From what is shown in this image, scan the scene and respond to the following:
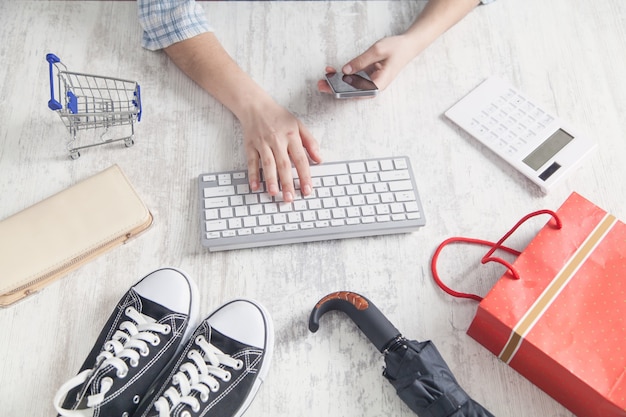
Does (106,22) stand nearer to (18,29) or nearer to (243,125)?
(18,29)

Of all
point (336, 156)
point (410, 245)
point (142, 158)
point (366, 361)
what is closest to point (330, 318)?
point (366, 361)

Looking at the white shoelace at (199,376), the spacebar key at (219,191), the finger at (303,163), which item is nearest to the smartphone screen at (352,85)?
the finger at (303,163)

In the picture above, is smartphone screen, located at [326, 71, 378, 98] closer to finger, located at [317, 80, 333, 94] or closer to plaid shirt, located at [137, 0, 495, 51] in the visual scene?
finger, located at [317, 80, 333, 94]

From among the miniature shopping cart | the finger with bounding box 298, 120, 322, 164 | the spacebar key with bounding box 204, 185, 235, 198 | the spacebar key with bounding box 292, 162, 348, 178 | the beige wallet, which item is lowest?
the beige wallet

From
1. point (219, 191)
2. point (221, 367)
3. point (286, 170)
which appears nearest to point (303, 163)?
point (286, 170)

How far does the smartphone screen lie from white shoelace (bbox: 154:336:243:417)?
51 cm

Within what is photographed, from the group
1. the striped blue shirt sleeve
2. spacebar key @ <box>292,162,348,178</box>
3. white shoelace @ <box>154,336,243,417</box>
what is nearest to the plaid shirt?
the striped blue shirt sleeve

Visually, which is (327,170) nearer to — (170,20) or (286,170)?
(286,170)

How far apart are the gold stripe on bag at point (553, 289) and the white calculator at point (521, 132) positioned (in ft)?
0.51

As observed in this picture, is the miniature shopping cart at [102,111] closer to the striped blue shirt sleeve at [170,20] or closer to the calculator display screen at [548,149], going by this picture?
the striped blue shirt sleeve at [170,20]

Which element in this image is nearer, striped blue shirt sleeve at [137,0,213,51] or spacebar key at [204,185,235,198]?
spacebar key at [204,185,235,198]

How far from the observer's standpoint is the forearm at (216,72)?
3.45ft

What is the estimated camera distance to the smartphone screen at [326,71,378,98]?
104cm

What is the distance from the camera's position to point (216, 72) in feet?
3.52
